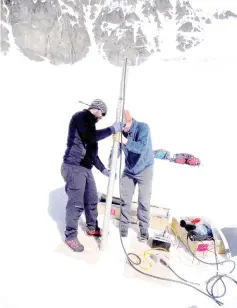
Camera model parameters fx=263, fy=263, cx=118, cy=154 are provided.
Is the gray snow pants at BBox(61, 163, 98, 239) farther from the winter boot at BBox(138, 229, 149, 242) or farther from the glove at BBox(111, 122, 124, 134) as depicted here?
the winter boot at BBox(138, 229, 149, 242)

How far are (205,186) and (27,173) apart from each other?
571cm

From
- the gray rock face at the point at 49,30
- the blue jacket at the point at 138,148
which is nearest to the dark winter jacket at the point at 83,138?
the blue jacket at the point at 138,148

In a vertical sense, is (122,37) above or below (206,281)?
above

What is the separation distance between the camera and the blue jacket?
4.43 meters

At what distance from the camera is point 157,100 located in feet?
94.0

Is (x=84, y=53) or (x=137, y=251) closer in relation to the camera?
(x=137, y=251)

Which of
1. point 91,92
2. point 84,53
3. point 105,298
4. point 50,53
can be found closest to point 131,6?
point 84,53

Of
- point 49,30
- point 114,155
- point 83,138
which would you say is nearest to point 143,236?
point 114,155

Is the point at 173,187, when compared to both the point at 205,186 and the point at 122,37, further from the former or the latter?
the point at 122,37

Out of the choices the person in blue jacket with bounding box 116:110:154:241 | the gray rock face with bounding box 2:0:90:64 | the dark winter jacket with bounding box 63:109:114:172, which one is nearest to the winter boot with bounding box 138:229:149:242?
the person in blue jacket with bounding box 116:110:154:241

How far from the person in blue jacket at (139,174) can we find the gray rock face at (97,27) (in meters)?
56.3

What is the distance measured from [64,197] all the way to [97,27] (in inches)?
2982

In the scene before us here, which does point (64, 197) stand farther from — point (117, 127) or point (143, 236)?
point (117, 127)

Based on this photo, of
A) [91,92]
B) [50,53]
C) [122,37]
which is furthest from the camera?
[122,37]
